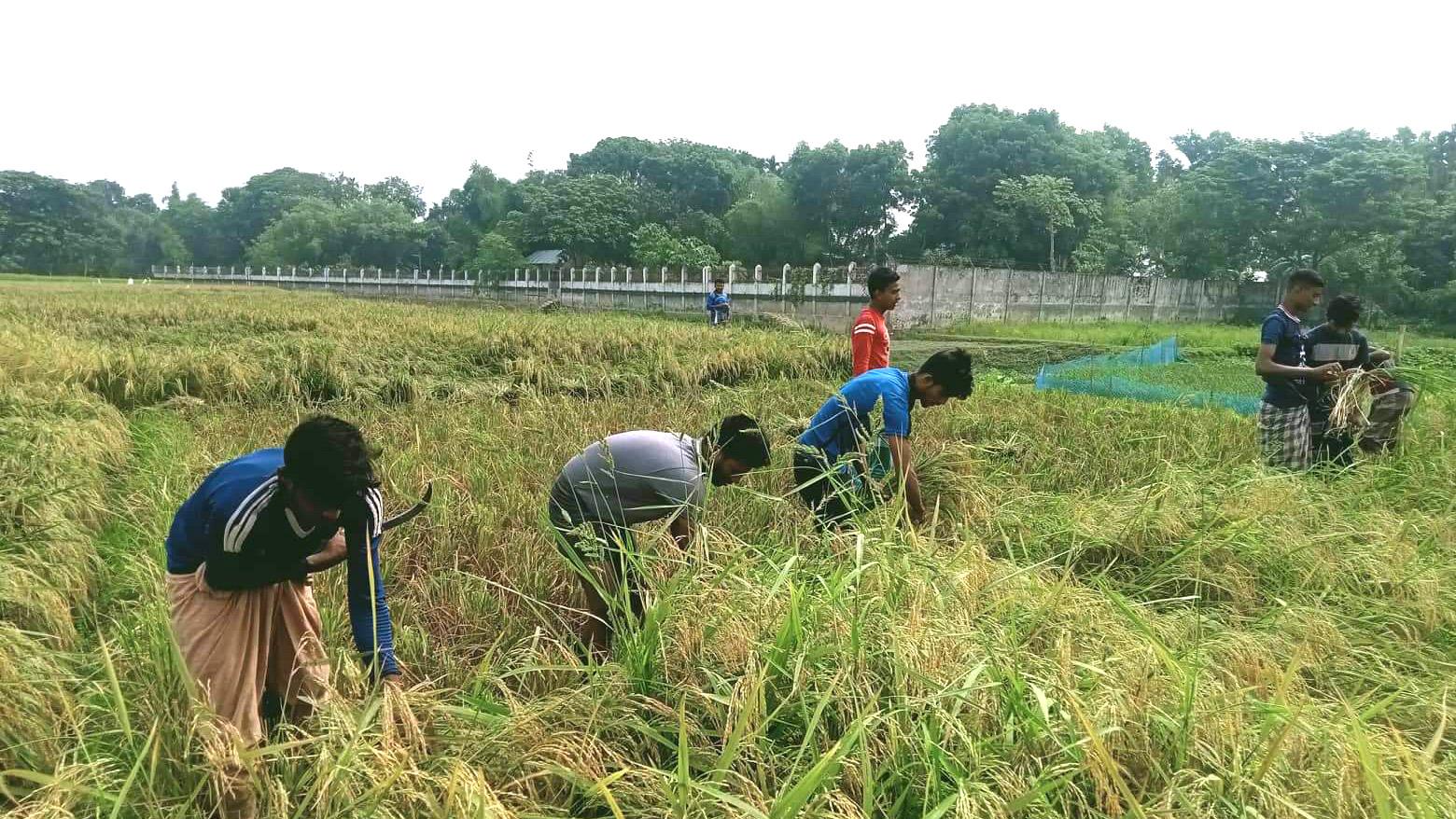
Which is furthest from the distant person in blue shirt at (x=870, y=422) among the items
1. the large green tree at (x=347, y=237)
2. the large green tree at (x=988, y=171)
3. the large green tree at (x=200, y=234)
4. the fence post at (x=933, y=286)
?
the large green tree at (x=200, y=234)

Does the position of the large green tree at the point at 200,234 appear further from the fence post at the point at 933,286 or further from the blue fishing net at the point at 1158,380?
the blue fishing net at the point at 1158,380

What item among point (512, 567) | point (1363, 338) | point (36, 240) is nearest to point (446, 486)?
point (512, 567)

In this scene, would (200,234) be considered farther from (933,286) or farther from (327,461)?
(327,461)

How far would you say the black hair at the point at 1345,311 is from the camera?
16.0 feet

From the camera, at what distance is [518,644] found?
282 cm

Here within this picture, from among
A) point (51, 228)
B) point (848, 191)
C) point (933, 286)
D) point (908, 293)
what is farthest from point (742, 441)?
point (51, 228)

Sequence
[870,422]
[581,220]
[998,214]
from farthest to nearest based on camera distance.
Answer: [581,220], [998,214], [870,422]

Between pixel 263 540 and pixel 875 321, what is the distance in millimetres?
4059

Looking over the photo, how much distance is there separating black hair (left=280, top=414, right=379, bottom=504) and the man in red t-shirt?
373 cm

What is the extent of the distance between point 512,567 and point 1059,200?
97.8ft

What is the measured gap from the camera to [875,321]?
17.8 feet

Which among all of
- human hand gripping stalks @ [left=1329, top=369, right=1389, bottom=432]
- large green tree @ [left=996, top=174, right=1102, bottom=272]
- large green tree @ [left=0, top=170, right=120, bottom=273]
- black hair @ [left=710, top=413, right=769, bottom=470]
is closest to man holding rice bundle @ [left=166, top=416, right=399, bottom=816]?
black hair @ [left=710, top=413, right=769, bottom=470]

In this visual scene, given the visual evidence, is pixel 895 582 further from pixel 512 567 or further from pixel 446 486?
pixel 446 486

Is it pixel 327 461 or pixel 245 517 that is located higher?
pixel 327 461
